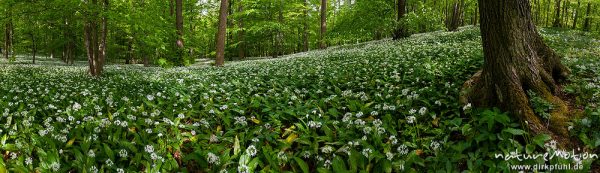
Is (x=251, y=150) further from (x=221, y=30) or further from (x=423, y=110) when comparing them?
(x=221, y=30)

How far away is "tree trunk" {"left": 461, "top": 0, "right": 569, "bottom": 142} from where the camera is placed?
5.07 metres

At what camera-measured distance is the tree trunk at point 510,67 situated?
507cm

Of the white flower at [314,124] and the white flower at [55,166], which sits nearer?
the white flower at [55,166]

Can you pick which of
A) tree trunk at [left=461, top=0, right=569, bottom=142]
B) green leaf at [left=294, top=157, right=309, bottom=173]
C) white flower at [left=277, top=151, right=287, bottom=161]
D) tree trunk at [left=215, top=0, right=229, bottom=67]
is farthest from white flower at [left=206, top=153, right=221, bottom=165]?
tree trunk at [left=215, top=0, right=229, bottom=67]

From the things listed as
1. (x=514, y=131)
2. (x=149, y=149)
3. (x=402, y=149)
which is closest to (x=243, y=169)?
(x=149, y=149)

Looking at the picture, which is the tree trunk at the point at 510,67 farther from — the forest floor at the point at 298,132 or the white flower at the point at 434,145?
the white flower at the point at 434,145

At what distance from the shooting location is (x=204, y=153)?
4.81 metres

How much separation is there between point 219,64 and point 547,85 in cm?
1723

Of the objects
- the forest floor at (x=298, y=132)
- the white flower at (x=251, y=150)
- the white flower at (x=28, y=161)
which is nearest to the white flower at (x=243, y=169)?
the forest floor at (x=298, y=132)

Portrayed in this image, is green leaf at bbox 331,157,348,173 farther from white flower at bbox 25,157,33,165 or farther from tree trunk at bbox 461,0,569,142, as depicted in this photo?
white flower at bbox 25,157,33,165

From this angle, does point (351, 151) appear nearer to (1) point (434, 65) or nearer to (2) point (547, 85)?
(2) point (547, 85)

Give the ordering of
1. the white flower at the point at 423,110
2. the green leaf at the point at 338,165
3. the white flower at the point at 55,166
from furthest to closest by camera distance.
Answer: the white flower at the point at 423,110 → the white flower at the point at 55,166 → the green leaf at the point at 338,165

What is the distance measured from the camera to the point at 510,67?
5.27 m

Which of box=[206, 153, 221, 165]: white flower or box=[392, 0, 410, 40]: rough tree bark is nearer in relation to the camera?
box=[206, 153, 221, 165]: white flower
